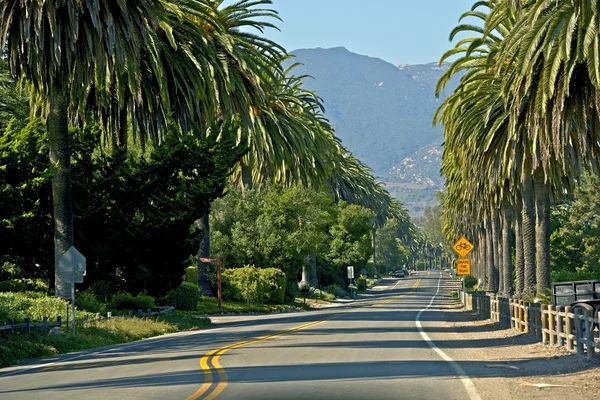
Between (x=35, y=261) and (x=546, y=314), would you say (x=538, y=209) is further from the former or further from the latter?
(x=35, y=261)

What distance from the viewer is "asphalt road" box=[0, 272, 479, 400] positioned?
14055 mm

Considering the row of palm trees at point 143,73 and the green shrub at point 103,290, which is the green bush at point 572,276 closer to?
the row of palm trees at point 143,73

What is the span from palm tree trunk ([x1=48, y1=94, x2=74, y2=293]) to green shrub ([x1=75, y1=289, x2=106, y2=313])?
3376 millimetres

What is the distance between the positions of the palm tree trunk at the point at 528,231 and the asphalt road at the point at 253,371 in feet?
43.6

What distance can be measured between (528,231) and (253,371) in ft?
81.8

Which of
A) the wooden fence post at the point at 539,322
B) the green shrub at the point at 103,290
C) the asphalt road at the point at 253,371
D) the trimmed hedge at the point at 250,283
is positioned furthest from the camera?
the trimmed hedge at the point at 250,283

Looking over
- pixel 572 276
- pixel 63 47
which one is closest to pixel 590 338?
pixel 63 47

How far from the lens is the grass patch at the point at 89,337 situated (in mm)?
22984

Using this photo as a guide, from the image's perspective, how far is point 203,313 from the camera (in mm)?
49969

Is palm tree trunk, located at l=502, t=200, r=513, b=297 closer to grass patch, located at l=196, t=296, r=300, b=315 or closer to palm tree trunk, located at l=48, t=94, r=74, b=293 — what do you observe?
grass patch, located at l=196, t=296, r=300, b=315

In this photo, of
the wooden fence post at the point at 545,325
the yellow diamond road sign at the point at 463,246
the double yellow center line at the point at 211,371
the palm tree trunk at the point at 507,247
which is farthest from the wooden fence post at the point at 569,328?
the yellow diamond road sign at the point at 463,246

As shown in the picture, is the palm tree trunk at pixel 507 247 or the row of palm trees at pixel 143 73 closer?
the row of palm trees at pixel 143 73

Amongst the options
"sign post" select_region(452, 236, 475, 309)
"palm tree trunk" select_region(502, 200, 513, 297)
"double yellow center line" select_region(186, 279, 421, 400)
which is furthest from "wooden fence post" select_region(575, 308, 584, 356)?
"sign post" select_region(452, 236, 475, 309)

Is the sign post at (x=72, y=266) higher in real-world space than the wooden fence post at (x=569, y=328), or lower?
higher
